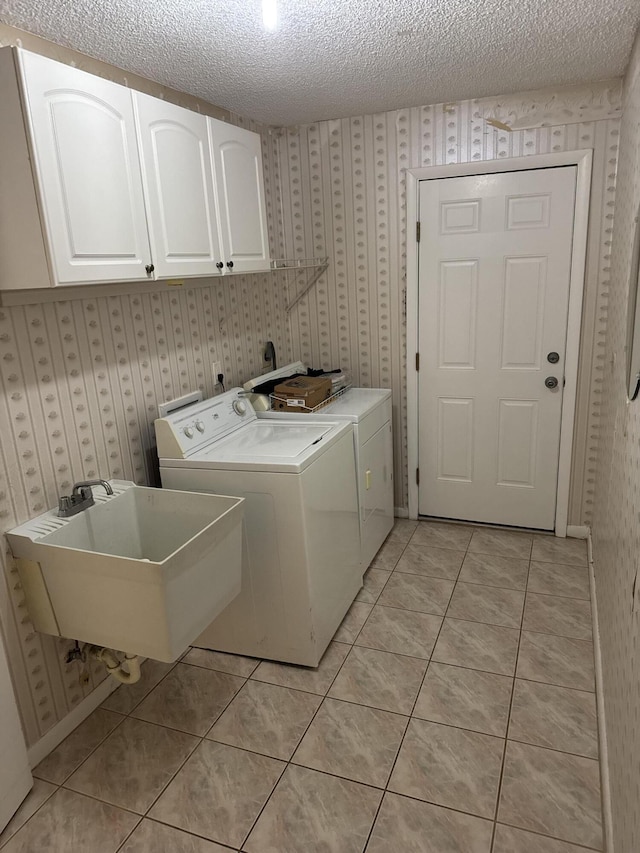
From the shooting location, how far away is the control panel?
2307 millimetres

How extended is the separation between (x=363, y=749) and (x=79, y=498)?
4.18 feet

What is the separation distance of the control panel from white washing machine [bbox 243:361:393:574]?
0.16 meters

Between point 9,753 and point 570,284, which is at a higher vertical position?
point 570,284

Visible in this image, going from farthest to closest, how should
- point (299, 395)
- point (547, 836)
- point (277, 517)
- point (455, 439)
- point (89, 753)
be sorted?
point (455, 439) < point (299, 395) < point (277, 517) < point (89, 753) < point (547, 836)

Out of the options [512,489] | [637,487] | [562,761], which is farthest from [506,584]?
[637,487]

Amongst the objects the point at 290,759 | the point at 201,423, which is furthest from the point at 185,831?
the point at 201,423

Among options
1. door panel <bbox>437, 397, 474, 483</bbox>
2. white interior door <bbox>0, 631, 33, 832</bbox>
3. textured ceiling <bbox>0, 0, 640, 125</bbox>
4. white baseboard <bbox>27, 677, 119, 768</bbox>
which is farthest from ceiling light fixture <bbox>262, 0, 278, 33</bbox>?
white baseboard <bbox>27, 677, 119, 768</bbox>

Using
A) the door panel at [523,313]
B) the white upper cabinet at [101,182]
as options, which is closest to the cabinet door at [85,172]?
the white upper cabinet at [101,182]

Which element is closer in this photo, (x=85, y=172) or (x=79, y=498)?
(x=85, y=172)

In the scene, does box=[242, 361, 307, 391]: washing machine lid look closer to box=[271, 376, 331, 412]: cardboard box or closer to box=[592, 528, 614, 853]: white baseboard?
box=[271, 376, 331, 412]: cardboard box

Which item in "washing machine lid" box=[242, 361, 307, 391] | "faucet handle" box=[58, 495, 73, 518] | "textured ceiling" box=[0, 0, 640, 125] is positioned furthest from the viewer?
"washing machine lid" box=[242, 361, 307, 391]

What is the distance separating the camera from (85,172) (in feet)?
5.54

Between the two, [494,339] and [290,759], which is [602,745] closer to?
[290,759]

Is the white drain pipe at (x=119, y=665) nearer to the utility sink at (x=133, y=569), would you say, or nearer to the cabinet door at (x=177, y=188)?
the utility sink at (x=133, y=569)
